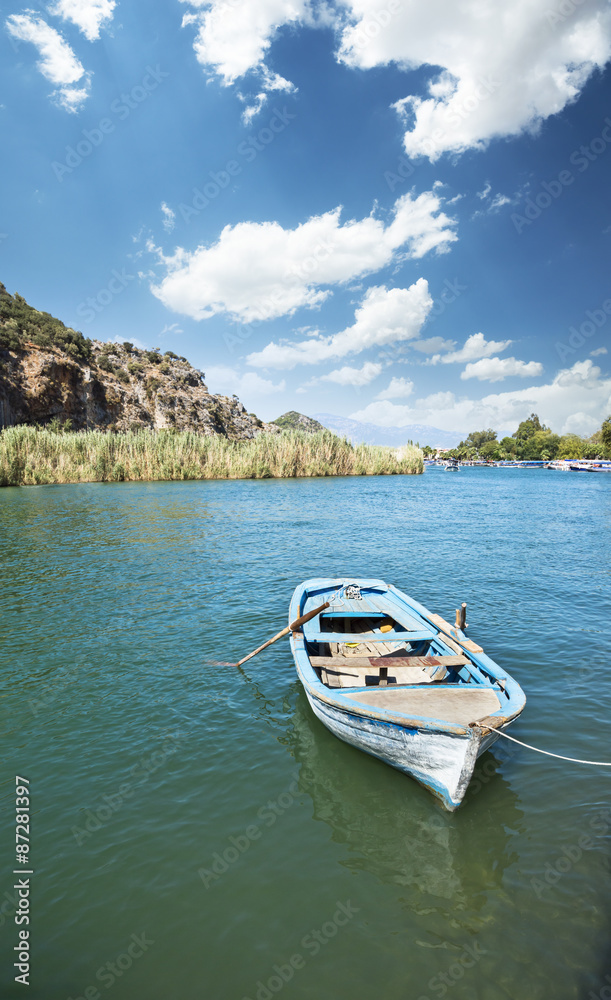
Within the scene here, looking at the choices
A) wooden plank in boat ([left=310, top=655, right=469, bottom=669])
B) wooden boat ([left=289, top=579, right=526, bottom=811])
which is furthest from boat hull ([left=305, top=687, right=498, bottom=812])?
wooden plank in boat ([left=310, top=655, right=469, bottom=669])

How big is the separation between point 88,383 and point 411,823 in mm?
72500

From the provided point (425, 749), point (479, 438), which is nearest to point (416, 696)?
point (425, 749)

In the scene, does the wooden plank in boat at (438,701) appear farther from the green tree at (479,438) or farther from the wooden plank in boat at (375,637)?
the green tree at (479,438)

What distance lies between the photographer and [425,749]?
4379mm

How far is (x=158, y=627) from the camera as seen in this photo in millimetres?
9148

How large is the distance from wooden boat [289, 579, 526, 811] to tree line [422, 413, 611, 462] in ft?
449

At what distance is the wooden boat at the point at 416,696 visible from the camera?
4.24 metres

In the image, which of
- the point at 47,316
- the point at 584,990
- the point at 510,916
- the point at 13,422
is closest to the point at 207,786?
the point at 510,916

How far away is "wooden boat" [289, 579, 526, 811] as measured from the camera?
4242 mm

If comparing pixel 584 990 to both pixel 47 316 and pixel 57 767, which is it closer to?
pixel 57 767

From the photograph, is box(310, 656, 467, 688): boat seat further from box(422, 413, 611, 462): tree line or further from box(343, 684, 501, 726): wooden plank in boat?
box(422, 413, 611, 462): tree line

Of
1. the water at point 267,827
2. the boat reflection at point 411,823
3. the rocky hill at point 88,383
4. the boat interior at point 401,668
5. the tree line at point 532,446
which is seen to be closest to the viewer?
the water at point 267,827

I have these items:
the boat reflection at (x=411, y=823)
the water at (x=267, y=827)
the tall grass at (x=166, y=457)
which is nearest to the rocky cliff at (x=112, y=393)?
the tall grass at (x=166, y=457)

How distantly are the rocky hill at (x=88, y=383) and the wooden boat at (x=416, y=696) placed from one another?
5882cm
